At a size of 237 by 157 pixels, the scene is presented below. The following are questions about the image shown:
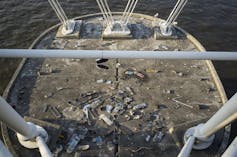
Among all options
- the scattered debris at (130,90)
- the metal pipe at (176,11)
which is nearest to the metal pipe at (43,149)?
the scattered debris at (130,90)

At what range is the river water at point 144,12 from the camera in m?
22.3

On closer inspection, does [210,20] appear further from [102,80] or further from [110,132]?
[110,132]

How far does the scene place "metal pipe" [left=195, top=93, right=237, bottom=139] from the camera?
9.48m

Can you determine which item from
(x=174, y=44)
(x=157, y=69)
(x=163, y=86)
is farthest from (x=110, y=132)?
(x=174, y=44)

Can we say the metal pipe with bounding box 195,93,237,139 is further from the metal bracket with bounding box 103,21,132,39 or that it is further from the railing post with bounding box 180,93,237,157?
the metal bracket with bounding box 103,21,132,39

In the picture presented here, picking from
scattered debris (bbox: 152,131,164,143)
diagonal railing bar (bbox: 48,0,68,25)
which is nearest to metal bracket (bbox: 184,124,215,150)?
scattered debris (bbox: 152,131,164,143)

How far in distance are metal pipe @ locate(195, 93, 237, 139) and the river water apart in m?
9.28

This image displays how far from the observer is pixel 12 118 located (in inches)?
388

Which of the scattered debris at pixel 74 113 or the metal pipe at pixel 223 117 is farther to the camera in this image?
the scattered debris at pixel 74 113

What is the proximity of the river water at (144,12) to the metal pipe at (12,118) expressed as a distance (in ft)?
30.7

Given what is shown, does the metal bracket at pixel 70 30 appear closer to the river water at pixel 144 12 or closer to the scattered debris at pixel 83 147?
the river water at pixel 144 12

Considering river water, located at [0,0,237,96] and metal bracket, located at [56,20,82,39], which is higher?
metal bracket, located at [56,20,82,39]

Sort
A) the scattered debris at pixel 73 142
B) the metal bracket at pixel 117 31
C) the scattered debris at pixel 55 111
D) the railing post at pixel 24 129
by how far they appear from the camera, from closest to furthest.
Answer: the railing post at pixel 24 129
the scattered debris at pixel 73 142
the scattered debris at pixel 55 111
the metal bracket at pixel 117 31

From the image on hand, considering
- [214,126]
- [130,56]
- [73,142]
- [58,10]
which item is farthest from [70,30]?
[214,126]
